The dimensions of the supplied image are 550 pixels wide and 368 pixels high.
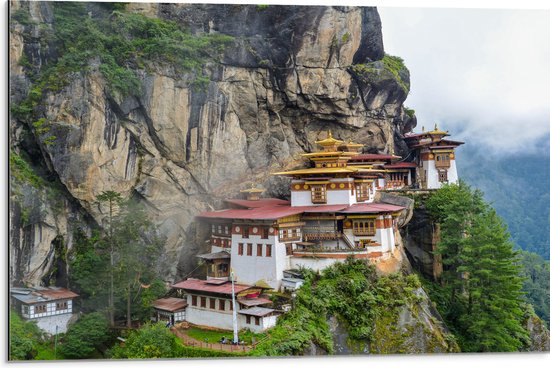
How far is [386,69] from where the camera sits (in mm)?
24562

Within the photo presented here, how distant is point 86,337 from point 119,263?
2472 mm

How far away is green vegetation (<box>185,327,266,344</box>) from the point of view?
16.5 m

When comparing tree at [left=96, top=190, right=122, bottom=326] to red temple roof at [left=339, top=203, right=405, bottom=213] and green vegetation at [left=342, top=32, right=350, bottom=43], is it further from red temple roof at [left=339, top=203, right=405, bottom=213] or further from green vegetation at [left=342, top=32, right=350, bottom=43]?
green vegetation at [left=342, top=32, right=350, bottom=43]

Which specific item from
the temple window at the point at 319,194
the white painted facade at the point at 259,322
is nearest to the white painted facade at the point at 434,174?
the temple window at the point at 319,194

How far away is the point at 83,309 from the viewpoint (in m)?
18.2

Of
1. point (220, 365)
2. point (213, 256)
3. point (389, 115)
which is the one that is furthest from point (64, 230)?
point (389, 115)

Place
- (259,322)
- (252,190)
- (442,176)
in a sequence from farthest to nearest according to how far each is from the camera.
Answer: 1. (442,176)
2. (252,190)
3. (259,322)

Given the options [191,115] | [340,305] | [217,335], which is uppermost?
[191,115]

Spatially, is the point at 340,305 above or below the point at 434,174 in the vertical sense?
below

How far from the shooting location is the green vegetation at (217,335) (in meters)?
16.5

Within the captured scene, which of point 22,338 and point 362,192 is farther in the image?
point 362,192

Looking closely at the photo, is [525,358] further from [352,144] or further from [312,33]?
[312,33]

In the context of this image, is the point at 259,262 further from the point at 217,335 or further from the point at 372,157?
the point at 372,157

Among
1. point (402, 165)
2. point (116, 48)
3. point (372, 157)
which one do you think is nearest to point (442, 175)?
point (402, 165)
